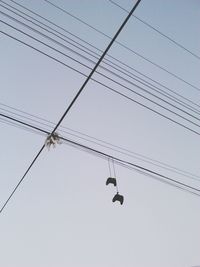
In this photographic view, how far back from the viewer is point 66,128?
7773 mm

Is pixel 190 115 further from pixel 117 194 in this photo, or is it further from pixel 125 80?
pixel 117 194

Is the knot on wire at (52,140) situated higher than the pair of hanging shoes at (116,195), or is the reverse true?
the pair of hanging shoes at (116,195)

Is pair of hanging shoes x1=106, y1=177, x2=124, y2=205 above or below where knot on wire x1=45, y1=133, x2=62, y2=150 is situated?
above

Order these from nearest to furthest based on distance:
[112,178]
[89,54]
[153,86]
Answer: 1. [89,54]
2. [153,86]
3. [112,178]

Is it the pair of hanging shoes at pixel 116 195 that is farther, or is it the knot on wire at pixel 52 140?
the pair of hanging shoes at pixel 116 195

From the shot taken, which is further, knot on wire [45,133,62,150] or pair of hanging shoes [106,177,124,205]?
pair of hanging shoes [106,177,124,205]

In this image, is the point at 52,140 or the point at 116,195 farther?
the point at 116,195

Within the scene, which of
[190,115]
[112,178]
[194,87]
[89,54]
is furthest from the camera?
[194,87]

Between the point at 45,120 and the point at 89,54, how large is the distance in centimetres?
216

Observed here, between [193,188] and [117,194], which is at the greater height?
[193,188]

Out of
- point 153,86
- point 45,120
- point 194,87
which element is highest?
point 194,87

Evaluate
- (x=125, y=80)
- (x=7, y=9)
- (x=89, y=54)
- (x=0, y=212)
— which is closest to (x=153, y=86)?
(x=125, y=80)

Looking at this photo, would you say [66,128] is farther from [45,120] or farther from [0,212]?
[0,212]

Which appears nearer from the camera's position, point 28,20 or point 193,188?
point 28,20
